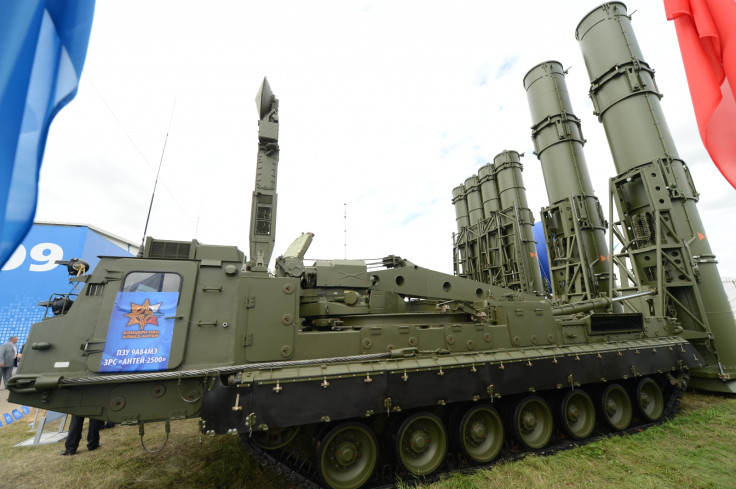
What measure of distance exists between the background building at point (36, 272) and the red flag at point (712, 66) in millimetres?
18235

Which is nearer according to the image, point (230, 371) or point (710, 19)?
A: point (710, 19)

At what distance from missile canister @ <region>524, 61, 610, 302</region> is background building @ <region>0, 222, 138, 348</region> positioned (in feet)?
63.5

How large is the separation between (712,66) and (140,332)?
6.69 m

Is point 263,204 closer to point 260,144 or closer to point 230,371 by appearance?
point 260,144

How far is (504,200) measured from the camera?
2197 cm

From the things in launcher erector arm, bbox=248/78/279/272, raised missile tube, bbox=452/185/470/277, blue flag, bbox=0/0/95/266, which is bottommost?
blue flag, bbox=0/0/95/266

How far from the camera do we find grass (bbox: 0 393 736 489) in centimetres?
476

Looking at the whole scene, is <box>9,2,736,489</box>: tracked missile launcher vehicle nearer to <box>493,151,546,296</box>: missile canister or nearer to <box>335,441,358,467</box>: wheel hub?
<box>335,441,358,467</box>: wheel hub

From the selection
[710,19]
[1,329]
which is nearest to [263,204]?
[710,19]

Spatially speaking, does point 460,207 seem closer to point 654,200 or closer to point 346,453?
point 654,200

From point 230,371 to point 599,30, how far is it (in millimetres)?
Answer: 15996

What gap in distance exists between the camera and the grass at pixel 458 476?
15.6 ft

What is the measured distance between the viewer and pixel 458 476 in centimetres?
480

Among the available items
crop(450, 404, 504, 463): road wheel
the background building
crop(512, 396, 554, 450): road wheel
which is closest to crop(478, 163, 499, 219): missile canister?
crop(512, 396, 554, 450): road wheel
